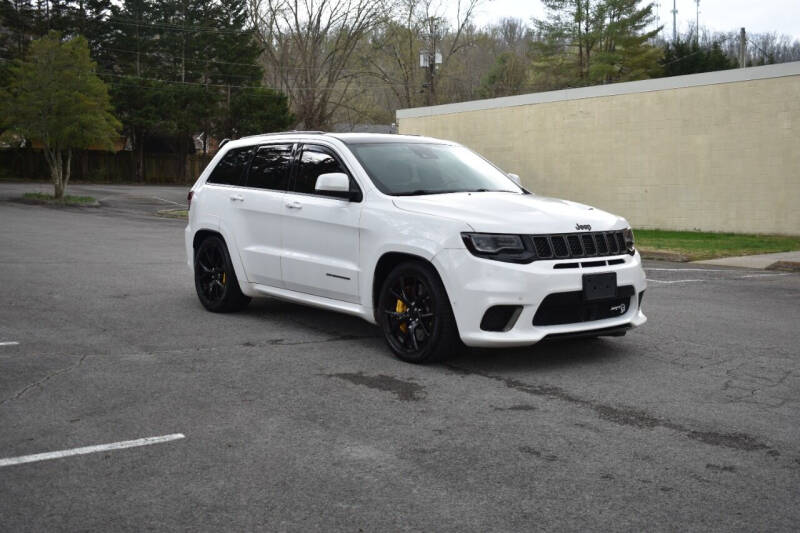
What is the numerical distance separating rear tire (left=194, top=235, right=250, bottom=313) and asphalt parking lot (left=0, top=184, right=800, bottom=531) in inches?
7.5

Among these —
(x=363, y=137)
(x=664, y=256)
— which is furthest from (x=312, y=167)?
(x=664, y=256)

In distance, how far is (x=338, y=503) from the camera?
4023 mm

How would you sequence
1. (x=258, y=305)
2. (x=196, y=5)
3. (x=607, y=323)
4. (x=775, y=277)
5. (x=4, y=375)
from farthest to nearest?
1. (x=196, y=5)
2. (x=775, y=277)
3. (x=258, y=305)
4. (x=607, y=323)
5. (x=4, y=375)

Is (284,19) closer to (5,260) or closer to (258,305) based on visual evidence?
(5,260)

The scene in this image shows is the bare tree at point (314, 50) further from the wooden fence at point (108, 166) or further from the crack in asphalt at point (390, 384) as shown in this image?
the crack in asphalt at point (390, 384)

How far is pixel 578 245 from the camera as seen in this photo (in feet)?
21.9

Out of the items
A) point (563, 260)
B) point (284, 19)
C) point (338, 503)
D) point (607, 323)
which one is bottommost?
point (338, 503)

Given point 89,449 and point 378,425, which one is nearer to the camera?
point 89,449

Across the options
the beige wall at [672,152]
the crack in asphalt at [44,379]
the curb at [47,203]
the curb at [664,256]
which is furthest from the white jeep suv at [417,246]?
the curb at [47,203]

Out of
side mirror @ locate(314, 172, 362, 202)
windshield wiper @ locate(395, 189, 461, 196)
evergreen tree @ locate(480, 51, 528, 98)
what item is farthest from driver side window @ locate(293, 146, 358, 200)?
evergreen tree @ locate(480, 51, 528, 98)

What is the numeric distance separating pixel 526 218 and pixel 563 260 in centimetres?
41

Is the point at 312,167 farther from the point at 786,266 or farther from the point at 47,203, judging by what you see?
the point at 47,203

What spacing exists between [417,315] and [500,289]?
799mm

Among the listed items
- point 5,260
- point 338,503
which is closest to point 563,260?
point 338,503
